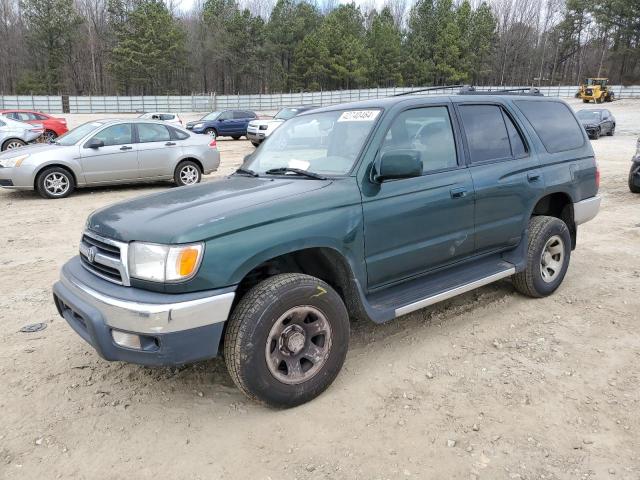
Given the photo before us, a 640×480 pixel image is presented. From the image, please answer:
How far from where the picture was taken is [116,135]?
10.3 meters

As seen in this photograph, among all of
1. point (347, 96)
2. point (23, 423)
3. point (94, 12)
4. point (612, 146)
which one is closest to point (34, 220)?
point (23, 423)

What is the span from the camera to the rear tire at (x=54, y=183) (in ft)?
32.2

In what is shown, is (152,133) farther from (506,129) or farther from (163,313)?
(163,313)

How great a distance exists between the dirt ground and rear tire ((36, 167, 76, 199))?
5.80m

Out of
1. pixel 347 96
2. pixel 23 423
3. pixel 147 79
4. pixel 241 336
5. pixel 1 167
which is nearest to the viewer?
pixel 241 336

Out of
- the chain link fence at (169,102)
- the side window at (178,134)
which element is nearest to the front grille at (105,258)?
the side window at (178,134)

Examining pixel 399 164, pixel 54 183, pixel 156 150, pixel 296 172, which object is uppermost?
pixel 399 164

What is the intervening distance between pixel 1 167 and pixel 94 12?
8516cm

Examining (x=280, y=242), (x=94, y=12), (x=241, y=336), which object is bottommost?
(x=241, y=336)

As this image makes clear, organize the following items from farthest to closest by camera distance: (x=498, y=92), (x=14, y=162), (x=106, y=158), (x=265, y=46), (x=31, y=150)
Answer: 1. (x=265, y=46)
2. (x=106, y=158)
3. (x=31, y=150)
4. (x=14, y=162)
5. (x=498, y=92)

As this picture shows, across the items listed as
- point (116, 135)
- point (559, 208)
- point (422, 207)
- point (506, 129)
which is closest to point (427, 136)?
point (422, 207)

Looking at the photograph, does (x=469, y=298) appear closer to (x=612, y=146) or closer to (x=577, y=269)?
(x=577, y=269)

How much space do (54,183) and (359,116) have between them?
8.20 metres

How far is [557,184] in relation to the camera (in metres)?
4.70
